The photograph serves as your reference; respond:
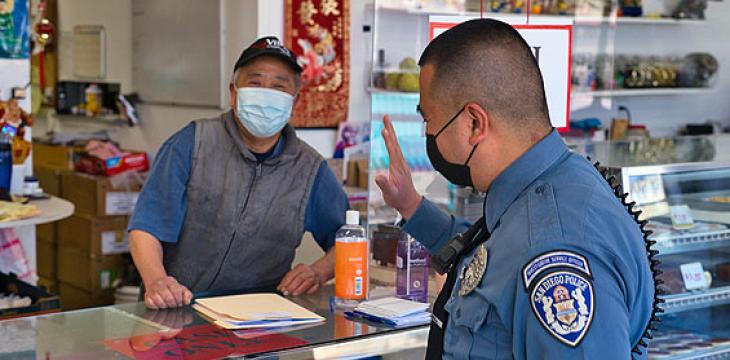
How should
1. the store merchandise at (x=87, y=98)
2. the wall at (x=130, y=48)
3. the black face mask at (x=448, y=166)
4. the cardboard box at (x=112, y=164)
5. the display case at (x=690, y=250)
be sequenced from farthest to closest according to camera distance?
the store merchandise at (x=87, y=98) → the cardboard box at (x=112, y=164) → the wall at (x=130, y=48) → the display case at (x=690, y=250) → the black face mask at (x=448, y=166)

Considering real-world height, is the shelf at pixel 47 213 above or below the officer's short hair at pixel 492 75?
below

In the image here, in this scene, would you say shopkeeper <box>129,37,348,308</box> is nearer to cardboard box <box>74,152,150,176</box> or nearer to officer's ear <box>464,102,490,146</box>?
officer's ear <box>464,102,490,146</box>

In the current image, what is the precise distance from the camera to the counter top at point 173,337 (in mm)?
2373

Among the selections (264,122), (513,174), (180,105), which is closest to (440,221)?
(513,174)

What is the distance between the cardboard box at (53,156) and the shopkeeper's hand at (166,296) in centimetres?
406

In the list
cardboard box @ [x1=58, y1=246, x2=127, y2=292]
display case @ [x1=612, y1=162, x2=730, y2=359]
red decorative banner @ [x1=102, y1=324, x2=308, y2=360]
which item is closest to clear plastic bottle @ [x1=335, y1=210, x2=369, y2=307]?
red decorative banner @ [x1=102, y1=324, x2=308, y2=360]

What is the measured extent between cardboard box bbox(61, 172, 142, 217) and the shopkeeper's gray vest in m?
3.07

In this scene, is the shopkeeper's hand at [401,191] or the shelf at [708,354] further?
the shelf at [708,354]

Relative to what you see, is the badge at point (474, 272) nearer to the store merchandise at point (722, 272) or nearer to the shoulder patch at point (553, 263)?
A: the shoulder patch at point (553, 263)

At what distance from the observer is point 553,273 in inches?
62.7

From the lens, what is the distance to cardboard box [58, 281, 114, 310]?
6328 millimetres

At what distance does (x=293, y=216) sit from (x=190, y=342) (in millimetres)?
968

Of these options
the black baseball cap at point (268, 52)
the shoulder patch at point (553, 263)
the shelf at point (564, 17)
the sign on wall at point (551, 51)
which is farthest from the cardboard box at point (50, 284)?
the shoulder patch at point (553, 263)

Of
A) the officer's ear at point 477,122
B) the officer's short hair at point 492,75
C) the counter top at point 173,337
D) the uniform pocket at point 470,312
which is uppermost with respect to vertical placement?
the officer's short hair at point 492,75
